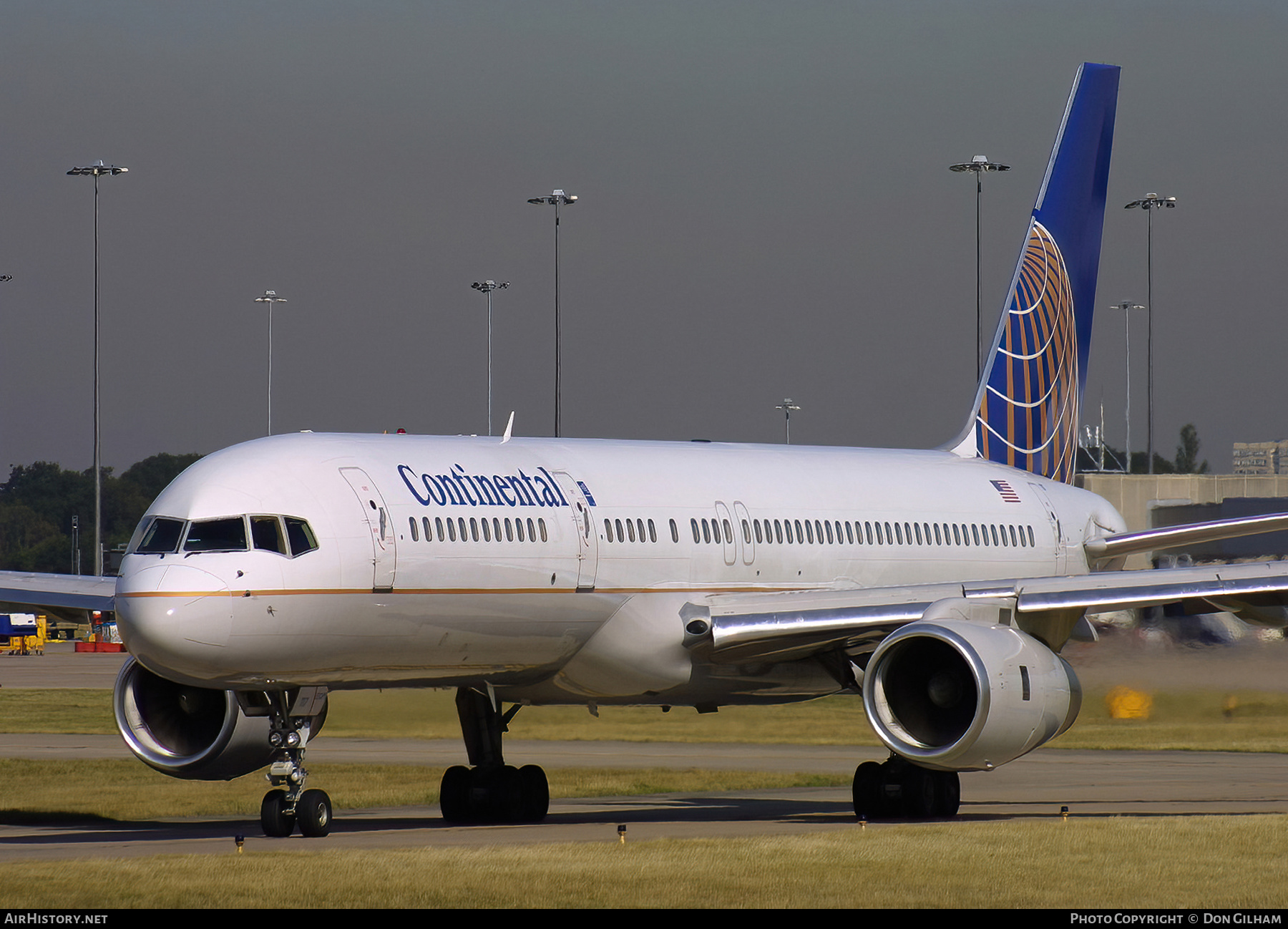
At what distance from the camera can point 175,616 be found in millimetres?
18812

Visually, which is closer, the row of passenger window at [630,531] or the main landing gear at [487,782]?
the row of passenger window at [630,531]

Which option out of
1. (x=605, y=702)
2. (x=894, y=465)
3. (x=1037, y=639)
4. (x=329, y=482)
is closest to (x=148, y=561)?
(x=329, y=482)

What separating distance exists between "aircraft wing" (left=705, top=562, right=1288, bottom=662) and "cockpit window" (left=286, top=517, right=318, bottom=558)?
5534mm

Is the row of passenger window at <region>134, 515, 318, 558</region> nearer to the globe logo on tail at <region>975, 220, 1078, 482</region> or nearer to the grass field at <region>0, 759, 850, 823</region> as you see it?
the grass field at <region>0, 759, 850, 823</region>

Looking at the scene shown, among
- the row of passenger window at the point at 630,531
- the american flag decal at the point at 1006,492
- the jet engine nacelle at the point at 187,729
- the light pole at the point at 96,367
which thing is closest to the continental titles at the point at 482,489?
the row of passenger window at the point at 630,531

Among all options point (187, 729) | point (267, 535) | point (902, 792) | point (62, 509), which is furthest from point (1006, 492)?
point (62, 509)

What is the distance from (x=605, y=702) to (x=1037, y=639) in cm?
515

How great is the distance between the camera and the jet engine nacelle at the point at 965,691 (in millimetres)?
21156

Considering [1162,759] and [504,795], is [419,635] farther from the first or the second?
[1162,759]

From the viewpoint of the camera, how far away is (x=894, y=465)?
1152 inches

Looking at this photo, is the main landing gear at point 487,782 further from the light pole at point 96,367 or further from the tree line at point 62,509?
the tree line at point 62,509

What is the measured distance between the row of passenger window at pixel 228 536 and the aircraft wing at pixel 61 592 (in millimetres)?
4778

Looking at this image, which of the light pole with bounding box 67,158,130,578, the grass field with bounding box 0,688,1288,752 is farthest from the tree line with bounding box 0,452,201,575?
the grass field with bounding box 0,688,1288,752

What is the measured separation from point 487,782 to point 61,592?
570 centimetres
